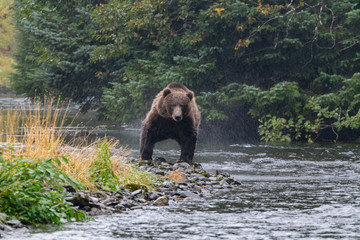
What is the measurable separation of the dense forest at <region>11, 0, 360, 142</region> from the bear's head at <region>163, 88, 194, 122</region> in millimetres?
4006

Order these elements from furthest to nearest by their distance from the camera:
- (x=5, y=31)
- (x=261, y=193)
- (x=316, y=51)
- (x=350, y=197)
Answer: (x=5, y=31), (x=316, y=51), (x=261, y=193), (x=350, y=197)

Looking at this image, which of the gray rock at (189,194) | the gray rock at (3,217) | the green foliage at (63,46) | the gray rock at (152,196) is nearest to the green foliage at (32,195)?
→ the gray rock at (3,217)

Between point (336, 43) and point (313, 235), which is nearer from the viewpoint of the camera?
point (313, 235)

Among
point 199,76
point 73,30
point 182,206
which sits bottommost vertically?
point 182,206

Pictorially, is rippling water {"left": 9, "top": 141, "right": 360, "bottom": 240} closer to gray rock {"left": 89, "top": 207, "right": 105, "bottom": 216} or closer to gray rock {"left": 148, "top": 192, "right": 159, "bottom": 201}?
gray rock {"left": 89, "top": 207, "right": 105, "bottom": 216}

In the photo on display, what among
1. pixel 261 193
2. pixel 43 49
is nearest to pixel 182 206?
pixel 261 193

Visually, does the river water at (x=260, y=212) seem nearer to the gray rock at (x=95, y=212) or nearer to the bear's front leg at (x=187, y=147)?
the gray rock at (x=95, y=212)

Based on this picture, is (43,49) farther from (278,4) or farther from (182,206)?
(182,206)

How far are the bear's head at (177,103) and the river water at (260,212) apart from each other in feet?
3.66

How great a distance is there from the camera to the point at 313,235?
543cm

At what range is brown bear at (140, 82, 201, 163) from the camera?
37.2 feet

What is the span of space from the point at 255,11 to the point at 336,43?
88.7 inches

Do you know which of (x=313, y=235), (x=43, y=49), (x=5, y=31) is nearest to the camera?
(x=313, y=235)

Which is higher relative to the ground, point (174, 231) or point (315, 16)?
point (315, 16)
